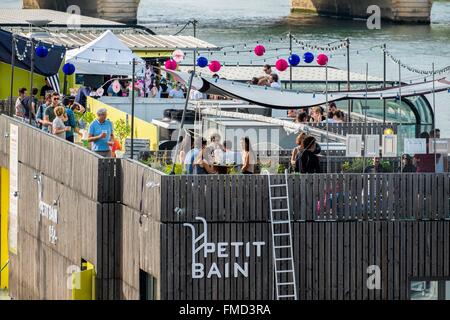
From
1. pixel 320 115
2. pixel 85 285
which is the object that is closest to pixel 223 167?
pixel 85 285

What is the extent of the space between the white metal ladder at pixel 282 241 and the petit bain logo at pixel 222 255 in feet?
0.64

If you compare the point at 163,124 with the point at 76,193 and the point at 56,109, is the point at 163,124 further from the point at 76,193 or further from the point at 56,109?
the point at 76,193

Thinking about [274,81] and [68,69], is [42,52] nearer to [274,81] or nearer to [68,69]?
[68,69]

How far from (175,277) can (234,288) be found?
0.71 metres

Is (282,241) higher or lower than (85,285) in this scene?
higher

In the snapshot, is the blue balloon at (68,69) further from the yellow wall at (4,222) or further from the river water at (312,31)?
the river water at (312,31)

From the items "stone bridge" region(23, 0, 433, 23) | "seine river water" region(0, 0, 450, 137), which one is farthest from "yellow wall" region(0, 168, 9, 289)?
"stone bridge" region(23, 0, 433, 23)

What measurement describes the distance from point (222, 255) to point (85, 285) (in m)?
2.69

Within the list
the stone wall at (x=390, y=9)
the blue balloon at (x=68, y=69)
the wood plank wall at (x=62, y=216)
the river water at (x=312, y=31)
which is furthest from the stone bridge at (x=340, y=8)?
the wood plank wall at (x=62, y=216)

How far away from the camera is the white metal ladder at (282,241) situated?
22203 millimetres

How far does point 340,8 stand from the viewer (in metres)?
97.7
